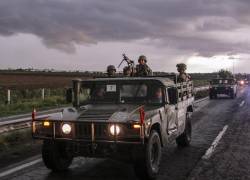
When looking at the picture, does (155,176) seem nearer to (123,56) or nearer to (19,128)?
(123,56)

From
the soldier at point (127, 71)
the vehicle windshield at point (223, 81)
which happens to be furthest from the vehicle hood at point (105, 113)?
the vehicle windshield at point (223, 81)

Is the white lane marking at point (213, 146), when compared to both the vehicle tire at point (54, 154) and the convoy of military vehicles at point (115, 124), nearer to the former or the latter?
the convoy of military vehicles at point (115, 124)

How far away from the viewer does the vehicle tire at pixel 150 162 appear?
7.46 metres

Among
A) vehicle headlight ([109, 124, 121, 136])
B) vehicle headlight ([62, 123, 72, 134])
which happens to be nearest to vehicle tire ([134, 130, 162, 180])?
vehicle headlight ([109, 124, 121, 136])

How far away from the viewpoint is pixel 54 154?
316 inches

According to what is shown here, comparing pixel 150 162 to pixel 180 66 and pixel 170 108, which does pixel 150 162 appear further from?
pixel 180 66

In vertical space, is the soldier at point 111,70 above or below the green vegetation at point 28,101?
above

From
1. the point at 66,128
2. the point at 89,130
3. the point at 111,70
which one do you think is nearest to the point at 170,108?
the point at 89,130

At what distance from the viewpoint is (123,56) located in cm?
1254

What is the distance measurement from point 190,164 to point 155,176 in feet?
4.80

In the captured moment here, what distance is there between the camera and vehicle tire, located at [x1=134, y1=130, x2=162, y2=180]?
24.5 ft

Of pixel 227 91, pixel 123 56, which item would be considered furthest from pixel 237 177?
pixel 227 91

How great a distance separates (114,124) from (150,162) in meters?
0.89

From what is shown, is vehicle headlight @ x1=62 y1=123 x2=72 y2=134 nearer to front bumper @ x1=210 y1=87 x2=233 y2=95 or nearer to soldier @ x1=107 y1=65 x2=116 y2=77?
soldier @ x1=107 y1=65 x2=116 y2=77
